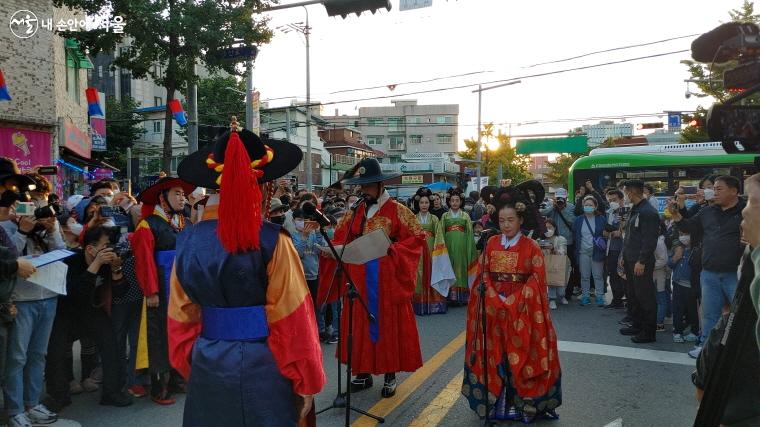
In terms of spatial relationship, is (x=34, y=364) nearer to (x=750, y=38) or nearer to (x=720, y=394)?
(x=720, y=394)

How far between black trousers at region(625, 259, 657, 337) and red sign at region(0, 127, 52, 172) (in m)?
14.1

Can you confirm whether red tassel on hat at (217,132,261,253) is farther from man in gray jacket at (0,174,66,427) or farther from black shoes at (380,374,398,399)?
black shoes at (380,374,398,399)

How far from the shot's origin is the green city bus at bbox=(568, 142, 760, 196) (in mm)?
16406

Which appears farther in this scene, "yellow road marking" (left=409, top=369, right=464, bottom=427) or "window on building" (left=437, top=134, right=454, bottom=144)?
"window on building" (left=437, top=134, right=454, bottom=144)

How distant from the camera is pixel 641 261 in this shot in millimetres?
6535

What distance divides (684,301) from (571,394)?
111 inches

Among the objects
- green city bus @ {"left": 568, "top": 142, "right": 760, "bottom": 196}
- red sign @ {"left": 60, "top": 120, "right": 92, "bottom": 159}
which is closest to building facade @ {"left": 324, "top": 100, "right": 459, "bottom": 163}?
red sign @ {"left": 60, "top": 120, "right": 92, "bottom": 159}

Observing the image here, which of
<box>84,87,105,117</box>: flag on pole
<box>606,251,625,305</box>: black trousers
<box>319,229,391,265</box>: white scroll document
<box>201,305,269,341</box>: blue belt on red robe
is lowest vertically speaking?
<box>606,251,625,305</box>: black trousers

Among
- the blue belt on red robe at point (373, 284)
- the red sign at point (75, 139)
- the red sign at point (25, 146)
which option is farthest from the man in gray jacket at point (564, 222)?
the red sign at point (75, 139)

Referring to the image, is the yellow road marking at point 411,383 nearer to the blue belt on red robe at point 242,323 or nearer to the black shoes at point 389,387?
the black shoes at point 389,387

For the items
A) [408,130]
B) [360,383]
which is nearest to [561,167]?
[408,130]

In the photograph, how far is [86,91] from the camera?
18.7 meters

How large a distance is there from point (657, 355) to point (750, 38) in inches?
181

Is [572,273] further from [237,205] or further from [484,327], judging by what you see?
[237,205]
